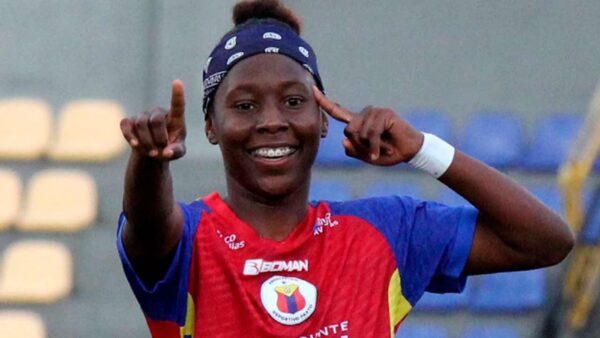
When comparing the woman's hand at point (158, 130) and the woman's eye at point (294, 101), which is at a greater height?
the woman's eye at point (294, 101)

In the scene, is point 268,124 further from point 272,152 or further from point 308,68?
point 308,68

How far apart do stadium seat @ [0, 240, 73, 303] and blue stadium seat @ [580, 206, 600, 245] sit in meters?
2.67

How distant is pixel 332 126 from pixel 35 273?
169 centimetres

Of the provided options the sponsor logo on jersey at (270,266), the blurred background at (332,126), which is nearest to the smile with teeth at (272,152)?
the sponsor logo on jersey at (270,266)

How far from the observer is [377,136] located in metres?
2.63

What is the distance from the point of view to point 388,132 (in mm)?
2691

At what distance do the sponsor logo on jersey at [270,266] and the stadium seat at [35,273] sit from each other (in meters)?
4.31

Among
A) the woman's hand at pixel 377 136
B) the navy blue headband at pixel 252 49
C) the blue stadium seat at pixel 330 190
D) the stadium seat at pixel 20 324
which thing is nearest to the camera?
the woman's hand at pixel 377 136

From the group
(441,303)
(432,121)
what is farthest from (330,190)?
(441,303)

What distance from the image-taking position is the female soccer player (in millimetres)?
2715

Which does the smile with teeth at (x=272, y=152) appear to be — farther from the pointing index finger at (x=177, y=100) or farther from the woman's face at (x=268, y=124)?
the pointing index finger at (x=177, y=100)

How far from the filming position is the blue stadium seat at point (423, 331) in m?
7.05

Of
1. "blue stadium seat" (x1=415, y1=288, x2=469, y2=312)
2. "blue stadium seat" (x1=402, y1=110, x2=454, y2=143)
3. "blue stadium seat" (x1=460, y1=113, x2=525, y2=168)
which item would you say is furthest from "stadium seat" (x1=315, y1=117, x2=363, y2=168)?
"blue stadium seat" (x1=415, y1=288, x2=469, y2=312)

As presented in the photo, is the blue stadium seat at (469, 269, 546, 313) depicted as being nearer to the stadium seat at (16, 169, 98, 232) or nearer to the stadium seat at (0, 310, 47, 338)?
the stadium seat at (16, 169, 98, 232)
